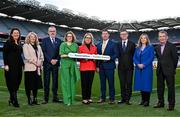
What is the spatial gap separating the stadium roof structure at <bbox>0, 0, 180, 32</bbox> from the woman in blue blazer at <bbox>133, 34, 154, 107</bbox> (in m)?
38.7

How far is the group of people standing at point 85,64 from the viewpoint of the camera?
873 centimetres

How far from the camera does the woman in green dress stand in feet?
30.3

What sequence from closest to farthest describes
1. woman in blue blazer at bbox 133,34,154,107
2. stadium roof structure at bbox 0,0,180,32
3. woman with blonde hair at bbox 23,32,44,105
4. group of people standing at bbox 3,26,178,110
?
group of people standing at bbox 3,26,178,110 → woman with blonde hair at bbox 23,32,44,105 → woman in blue blazer at bbox 133,34,154,107 → stadium roof structure at bbox 0,0,180,32

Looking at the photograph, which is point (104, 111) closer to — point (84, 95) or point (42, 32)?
point (84, 95)

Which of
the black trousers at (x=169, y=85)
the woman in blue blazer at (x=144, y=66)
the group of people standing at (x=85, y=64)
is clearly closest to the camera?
the black trousers at (x=169, y=85)

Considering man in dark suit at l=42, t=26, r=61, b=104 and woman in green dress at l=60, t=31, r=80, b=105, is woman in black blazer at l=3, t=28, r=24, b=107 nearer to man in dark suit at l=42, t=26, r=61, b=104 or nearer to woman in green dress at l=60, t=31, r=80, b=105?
man in dark suit at l=42, t=26, r=61, b=104

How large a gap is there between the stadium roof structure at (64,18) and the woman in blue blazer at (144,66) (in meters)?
38.7

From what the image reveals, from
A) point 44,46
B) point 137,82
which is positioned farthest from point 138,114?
point 44,46

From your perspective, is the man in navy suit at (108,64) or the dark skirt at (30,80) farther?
the man in navy suit at (108,64)

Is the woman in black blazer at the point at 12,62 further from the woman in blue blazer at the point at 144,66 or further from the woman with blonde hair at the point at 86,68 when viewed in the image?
Answer: the woman in blue blazer at the point at 144,66

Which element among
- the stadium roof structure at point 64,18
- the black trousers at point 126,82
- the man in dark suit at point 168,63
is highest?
the stadium roof structure at point 64,18

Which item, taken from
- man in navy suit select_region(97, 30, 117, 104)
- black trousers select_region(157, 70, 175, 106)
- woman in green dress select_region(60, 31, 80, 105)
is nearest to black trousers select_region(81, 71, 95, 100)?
woman in green dress select_region(60, 31, 80, 105)

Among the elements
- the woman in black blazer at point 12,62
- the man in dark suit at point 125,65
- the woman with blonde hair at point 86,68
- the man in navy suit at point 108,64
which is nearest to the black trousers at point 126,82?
the man in dark suit at point 125,65

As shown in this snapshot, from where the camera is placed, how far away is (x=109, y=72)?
31.4 ft
